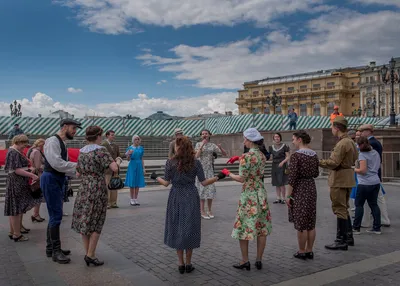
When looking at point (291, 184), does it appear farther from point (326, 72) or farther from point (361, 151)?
point (326, 72)

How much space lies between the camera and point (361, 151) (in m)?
7.39

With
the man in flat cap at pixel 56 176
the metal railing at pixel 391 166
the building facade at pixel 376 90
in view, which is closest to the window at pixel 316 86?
the building facade at pixel 376 90

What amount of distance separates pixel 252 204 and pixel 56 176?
284 centimetres

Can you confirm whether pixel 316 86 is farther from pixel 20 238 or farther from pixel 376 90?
pixel 20 238

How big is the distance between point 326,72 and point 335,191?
116 m

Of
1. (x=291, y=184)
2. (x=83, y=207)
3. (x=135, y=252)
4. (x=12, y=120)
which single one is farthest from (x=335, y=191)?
(x=12, y=120)

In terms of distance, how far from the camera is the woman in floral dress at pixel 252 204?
5309 millimetres

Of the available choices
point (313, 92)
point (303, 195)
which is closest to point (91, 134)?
point (303, 195)

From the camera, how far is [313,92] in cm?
11200

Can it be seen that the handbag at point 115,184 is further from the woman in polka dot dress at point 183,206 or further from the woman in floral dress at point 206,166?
the woman in floral dress at point 206,166

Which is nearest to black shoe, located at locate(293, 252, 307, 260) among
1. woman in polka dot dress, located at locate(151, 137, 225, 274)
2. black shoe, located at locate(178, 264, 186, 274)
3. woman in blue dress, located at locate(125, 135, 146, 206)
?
woman in polka dot dress, located at locate(151, 137, 225, 274)

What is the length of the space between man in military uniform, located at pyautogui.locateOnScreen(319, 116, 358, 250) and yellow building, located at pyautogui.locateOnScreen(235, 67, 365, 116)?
104503 mm

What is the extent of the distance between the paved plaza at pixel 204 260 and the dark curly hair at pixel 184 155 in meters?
1.38

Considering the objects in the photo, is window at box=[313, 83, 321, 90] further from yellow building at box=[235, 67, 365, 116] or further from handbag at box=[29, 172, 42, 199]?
handbag at box=[29, 172, 42, 199]
